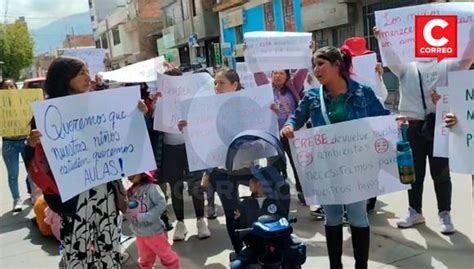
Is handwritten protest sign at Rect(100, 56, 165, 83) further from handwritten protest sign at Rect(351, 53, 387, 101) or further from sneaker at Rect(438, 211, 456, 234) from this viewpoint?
sneaker at Rect(438, 211, 456, 234)

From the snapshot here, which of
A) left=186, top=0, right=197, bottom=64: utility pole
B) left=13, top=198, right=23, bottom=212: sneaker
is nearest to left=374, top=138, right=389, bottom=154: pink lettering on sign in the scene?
left=13, top=198, right=23, bottom=212: sneaker

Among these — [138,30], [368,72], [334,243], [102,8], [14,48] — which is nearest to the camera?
[334,243]

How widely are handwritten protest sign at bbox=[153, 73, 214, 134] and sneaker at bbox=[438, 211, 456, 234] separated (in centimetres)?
220

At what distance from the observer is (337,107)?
3.10m

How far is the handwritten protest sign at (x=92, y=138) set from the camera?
8.85 ft

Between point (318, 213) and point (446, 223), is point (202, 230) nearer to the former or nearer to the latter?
point (318, 213)

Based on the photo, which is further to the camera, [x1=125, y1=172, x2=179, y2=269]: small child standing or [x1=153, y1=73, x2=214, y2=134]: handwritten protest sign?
[x1=153, y1=73, x2=214, y2=134]: handwritten protest sign

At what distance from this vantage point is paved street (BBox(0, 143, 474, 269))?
3.64 metres

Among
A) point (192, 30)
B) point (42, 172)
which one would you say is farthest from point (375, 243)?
point (192, 30)

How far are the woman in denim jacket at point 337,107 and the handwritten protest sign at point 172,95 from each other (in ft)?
3.87

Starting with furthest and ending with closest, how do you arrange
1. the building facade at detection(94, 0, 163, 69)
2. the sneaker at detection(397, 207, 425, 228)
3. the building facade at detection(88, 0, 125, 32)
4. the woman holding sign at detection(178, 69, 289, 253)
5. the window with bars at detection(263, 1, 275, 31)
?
the building facade at detection(88, 0, 125, 32)
the building facade at detection(94, 0, 163, 69)
the window with bars at detection(263, 1, 275, 31)
the sneaker at detection(397, 207, 425, 228)
the woman holding sign at detection(178, 69, 289, 253)

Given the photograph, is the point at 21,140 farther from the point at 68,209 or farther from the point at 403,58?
the point at 403,58

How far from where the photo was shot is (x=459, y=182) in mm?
5340

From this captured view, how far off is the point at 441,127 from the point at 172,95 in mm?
2167
